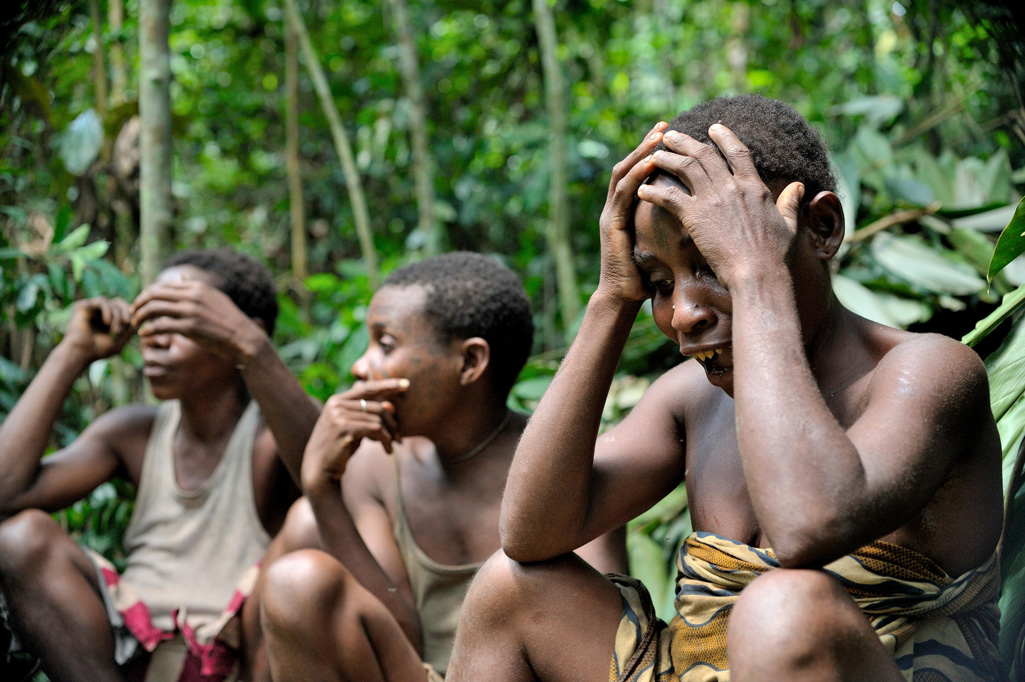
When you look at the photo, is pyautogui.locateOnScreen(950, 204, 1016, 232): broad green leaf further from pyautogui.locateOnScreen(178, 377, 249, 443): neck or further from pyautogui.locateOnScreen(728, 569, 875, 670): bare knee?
pyautogui.locateOnScreen(178, 377, 249, 443): neck

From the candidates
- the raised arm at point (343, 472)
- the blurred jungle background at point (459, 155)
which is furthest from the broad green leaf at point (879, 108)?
the raised arm at point (343, 472)

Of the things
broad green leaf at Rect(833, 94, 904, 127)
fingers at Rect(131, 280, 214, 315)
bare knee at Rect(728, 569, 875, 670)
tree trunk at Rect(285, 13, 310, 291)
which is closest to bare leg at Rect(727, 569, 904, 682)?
bare knee at Rect(728, 569, 875, 670)

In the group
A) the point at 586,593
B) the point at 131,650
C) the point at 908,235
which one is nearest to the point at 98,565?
the point at 131,650

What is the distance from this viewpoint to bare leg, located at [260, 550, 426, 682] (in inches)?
74.6

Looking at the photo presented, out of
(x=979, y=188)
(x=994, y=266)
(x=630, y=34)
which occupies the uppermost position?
(x=630, y=34)

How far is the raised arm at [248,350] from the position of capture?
250 centimetres

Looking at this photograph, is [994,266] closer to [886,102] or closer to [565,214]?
[565,214]

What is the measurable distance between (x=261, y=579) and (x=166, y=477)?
0.79 metres

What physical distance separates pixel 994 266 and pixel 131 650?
242 centimetres

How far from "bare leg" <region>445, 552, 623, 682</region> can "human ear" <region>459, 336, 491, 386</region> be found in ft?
3.08

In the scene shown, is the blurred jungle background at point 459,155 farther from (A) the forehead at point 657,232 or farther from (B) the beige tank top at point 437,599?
(A) the forehead at point 657,232

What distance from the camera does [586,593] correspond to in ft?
5.18

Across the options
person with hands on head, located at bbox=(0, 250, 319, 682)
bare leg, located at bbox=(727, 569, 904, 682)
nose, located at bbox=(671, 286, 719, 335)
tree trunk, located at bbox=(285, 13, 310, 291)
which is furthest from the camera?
tree trunk, located at bbox=(285, 13, 310, 291)

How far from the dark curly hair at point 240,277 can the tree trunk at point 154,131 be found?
25cm
